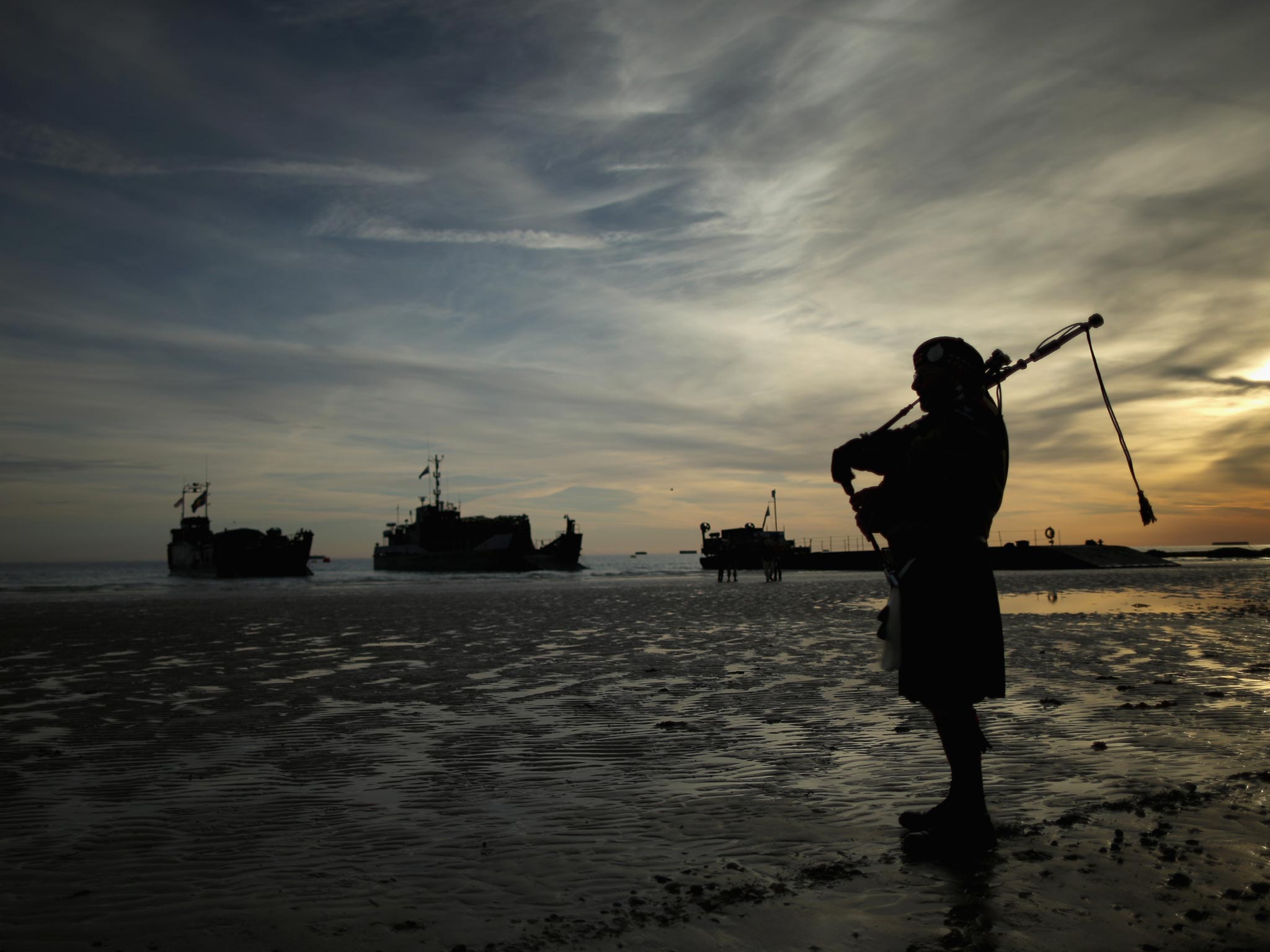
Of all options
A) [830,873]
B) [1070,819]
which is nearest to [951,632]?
[1070,819]

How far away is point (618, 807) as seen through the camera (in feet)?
14.0

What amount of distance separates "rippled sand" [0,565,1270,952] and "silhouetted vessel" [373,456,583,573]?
3216 inches

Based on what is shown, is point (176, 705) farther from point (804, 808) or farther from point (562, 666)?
point (804, 808)

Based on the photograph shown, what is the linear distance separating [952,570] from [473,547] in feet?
311

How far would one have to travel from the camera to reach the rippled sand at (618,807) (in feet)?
9.33

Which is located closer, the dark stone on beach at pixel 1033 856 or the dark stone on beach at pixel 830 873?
the dark stone on beach at pixel 830 873

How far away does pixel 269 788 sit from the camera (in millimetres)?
4773

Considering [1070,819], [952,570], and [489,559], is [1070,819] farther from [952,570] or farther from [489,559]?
[489,559]

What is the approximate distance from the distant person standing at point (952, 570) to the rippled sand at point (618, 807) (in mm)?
531

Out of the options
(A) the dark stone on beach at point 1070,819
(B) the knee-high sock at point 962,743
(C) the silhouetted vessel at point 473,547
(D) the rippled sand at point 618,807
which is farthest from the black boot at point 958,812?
(C) the silhouetted vessel at point 473,547

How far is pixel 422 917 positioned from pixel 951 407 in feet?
10.0

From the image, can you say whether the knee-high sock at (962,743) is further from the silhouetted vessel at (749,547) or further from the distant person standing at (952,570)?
the silhouetted vessel at (749,547)

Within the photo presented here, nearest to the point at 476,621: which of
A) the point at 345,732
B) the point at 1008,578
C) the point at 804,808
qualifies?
the point at 345,732

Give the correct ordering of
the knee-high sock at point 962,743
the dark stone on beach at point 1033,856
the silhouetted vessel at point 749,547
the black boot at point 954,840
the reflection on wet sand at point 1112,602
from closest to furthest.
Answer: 1. the dark stone on beach at point 1033,856
2. the black boot at point 954,840
3. the knee-high sock at point 962,743
4. the reflection on wet sand at point 1112,602
5. the silhouetted vessel at point 749,547
